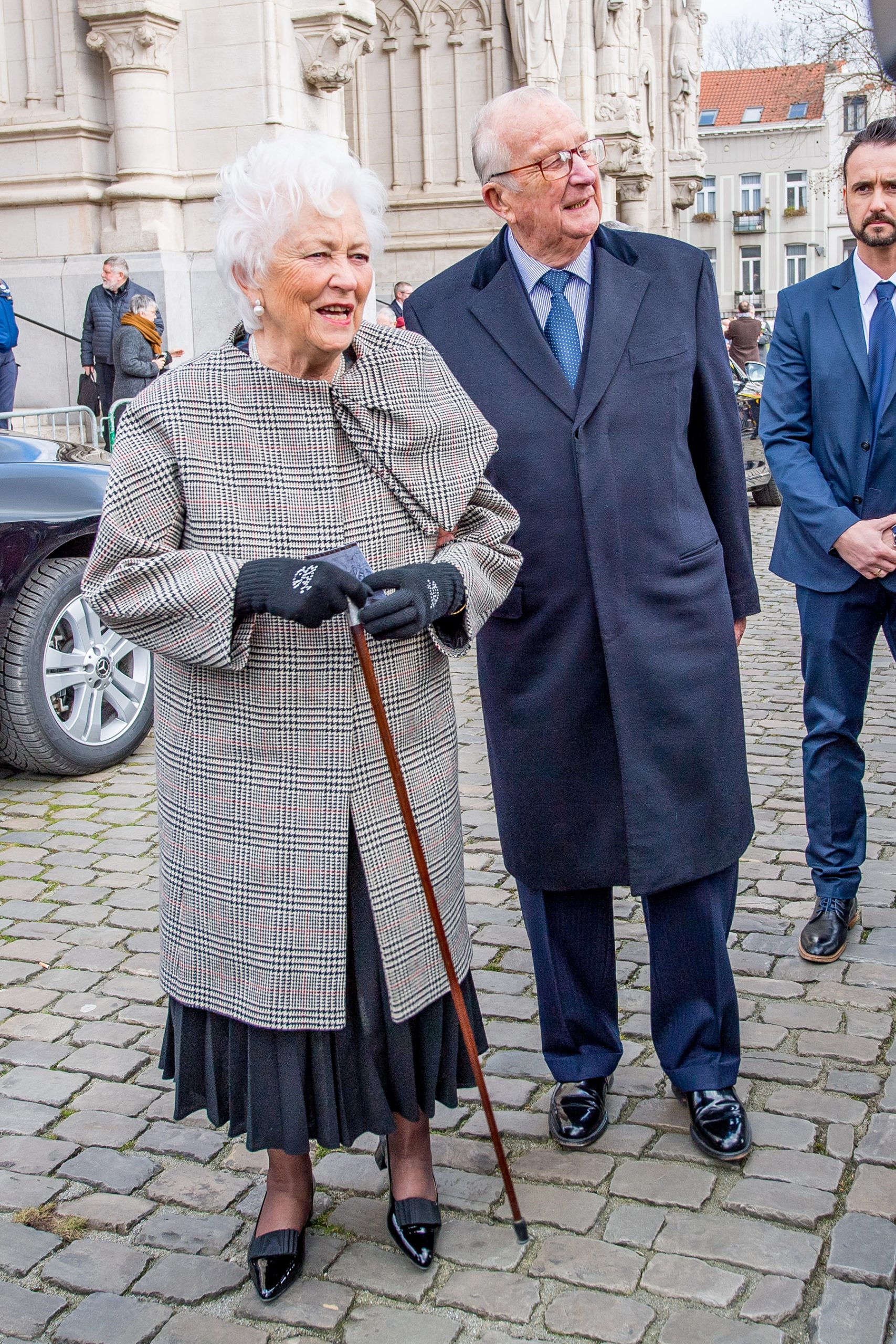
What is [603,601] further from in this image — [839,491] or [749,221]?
[749,221]

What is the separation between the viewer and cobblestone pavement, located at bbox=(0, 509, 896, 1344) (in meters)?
2.87

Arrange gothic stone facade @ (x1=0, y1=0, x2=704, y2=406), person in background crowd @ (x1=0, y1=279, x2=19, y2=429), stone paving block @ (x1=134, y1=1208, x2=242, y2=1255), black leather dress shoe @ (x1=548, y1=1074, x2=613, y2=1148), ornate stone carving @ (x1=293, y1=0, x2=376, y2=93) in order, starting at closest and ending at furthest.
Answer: stone paving block @ (x1=134, y1=1208, x2=242, y2=1255)
black leather dress shoe @ (x1=548, y1=1074, x2=613, y2=1148)
person in background crowd @ (x1=0, y1=279, x2=19, y2=429)
gothic stone facade @ (x1=0, y1=0, x2=704, y2=406)
ornate stone carving @ (x1=293, y1=0, x2=376, y2=93)

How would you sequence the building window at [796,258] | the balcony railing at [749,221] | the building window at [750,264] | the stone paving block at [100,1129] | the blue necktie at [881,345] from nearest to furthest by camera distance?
the stone paving block at [100,1129]
the blue necktie at [881,345]
the balcony railing at [749,221]
the building window at [796,258]
the building window at [750,264]

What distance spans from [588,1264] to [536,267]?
207 cm

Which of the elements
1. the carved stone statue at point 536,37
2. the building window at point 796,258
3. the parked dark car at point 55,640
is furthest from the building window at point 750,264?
the parked dark car at point 55,640

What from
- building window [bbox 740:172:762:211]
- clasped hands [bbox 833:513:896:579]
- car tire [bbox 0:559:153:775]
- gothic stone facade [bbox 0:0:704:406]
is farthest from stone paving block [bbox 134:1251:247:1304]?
building window [bbox 740:172:762:211]

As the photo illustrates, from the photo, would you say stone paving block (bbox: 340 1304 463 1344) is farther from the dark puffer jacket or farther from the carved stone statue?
the carved stone statue

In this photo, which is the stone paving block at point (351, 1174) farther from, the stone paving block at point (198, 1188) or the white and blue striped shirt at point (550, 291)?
the white and blue striped shirt at point (550, 291)

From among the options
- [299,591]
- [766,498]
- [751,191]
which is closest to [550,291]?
[299,591]

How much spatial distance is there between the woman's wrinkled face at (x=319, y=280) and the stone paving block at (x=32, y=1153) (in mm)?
1949

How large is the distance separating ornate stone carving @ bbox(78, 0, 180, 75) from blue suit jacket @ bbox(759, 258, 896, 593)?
12.5m

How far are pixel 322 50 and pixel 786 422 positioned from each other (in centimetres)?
1282

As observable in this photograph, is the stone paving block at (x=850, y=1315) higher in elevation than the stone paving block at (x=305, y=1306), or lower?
higher

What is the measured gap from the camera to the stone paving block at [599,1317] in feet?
9.14
